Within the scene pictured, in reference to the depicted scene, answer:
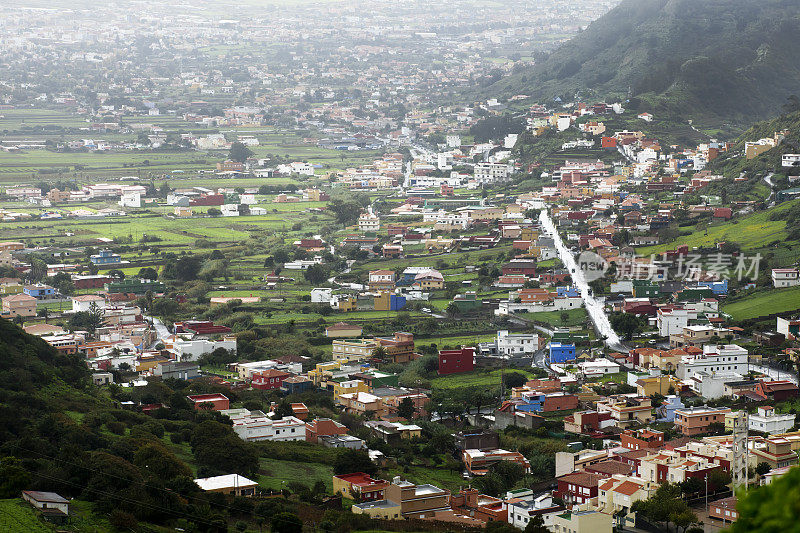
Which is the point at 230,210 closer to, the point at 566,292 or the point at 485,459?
the point at 566,292

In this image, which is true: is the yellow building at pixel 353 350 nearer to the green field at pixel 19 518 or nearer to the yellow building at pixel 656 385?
the yellow building at pixel 656 385

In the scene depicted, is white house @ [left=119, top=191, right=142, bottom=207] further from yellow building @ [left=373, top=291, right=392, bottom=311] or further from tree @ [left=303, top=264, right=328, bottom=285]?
yellow building @ [left=373, top=291, right=392, bottom=311]

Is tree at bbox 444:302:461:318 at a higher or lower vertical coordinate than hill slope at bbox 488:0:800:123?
lower

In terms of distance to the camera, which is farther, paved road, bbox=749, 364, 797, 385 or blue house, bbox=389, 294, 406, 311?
blue house, bbox=389, 294, 406, 311

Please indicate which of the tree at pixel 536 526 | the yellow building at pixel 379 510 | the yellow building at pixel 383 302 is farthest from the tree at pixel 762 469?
the yellow building at pixel 383 302

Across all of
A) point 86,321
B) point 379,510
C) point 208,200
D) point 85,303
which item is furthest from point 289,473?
point 208,200

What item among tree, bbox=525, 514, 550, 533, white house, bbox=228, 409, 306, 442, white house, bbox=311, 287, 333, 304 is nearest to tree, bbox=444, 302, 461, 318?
white house, bbox=311, 287, 333, 304
